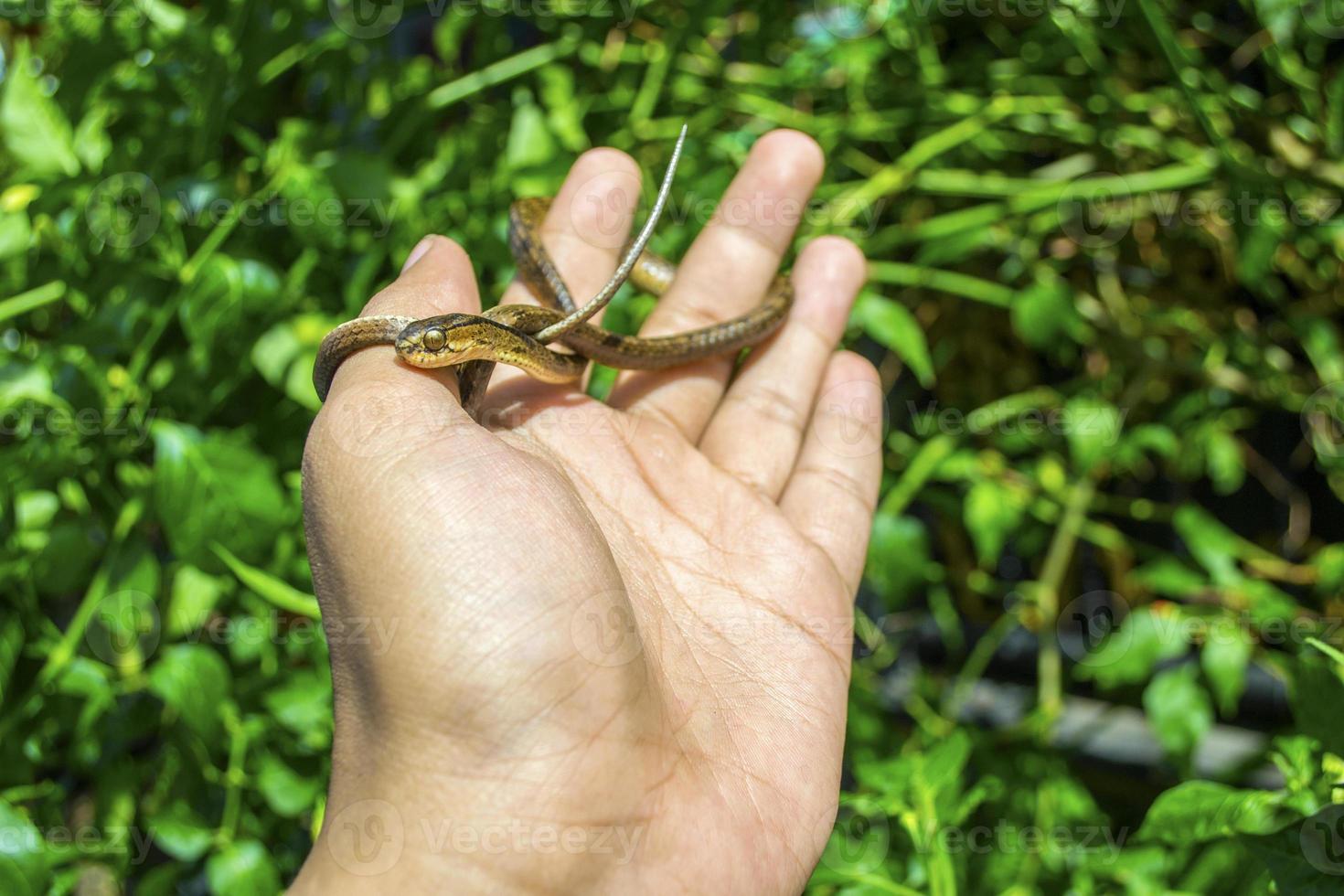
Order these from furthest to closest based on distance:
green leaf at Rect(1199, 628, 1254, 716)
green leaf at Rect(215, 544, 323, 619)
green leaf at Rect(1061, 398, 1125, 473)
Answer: green leaf at Rect(1061, 398, 1125, 473)
green leaf at Rect(1199, 628, 1254, 716)
green leaf at Rect(215, 544, 323, 619)

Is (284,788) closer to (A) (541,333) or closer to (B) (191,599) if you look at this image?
(B) (191,599)

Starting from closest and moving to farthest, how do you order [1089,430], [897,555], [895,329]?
[895,329] < [897,555] < [1089,430]

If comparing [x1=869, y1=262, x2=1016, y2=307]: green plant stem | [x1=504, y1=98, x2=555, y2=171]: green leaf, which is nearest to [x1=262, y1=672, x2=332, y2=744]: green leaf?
[x1=504, y1=98, x2=555, y2=171]: green leaf

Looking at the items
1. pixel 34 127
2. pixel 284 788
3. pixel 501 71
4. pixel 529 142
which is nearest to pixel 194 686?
pixel 284 788

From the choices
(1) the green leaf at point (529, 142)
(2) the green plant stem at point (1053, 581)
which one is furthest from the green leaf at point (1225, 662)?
(1) the green leaf at point (529, 142)

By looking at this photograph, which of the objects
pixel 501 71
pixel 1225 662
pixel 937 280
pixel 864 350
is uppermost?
pixel 501 71

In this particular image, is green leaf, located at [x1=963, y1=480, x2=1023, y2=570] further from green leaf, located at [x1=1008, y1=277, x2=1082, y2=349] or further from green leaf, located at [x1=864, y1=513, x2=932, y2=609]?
green leaf, located at [x1=1008, y1=277, x2=1082, y2=349]

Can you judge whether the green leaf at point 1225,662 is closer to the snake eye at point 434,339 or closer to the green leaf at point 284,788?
the snake eye at point 434,339

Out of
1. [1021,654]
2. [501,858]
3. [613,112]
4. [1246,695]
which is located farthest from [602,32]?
[1246,695]
